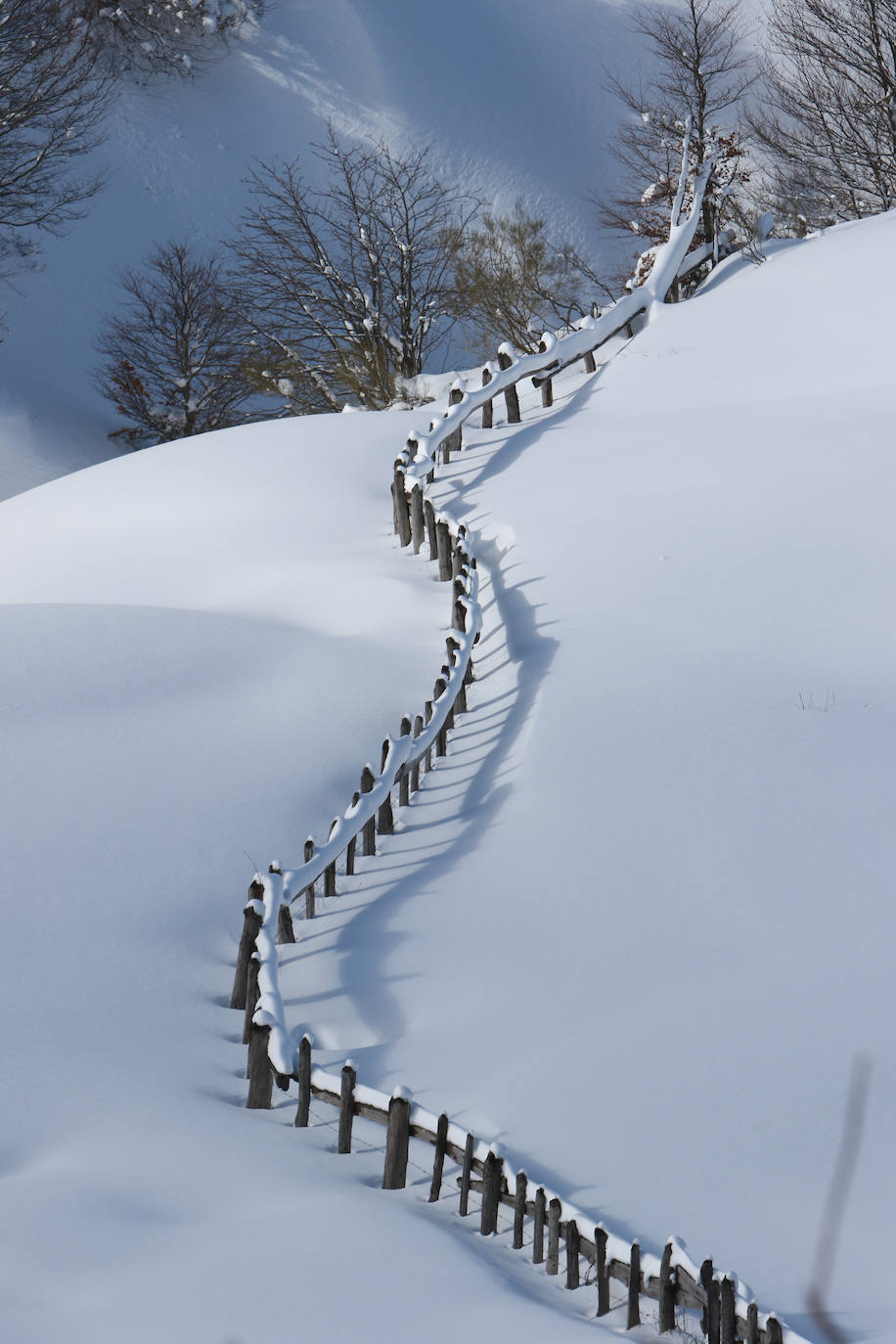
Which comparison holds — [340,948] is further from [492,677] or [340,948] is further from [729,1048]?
[492,677]

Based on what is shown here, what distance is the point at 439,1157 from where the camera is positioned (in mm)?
3566

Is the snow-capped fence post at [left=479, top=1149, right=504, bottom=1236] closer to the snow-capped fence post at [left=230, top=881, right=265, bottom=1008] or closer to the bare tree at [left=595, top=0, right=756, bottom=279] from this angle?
the snow-capped fence post at [left=230, top=881, right=265, bottom=1008]

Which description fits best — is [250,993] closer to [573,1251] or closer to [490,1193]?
[490,1193]

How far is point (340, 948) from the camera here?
16.7ft

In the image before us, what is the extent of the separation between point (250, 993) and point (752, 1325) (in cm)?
224

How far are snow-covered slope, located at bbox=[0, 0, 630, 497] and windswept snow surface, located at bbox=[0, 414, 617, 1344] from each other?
14.8m

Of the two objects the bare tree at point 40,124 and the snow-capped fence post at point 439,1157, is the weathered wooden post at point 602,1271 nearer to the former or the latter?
the snow-capped fence post at point 439,1157

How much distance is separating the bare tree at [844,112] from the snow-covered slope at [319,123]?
916 cm

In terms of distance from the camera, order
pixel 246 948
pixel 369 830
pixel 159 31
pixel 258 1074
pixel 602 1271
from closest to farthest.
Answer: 1. pixel 602 1271
2. pixel 258 1074
3. pixel 246 948
4. pixel 369 830
5. pixel 159 31

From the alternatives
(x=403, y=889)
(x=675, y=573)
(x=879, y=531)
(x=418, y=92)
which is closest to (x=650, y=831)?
(x=403, y=889)

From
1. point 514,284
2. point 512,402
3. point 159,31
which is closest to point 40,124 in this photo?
point 159,31

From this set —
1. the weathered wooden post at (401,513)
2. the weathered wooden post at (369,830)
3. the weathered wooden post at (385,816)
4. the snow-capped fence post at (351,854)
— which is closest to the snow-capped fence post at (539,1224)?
the snow-capped fence post at (351,854)

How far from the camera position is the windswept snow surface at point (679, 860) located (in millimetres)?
3652

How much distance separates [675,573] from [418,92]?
31088mm
